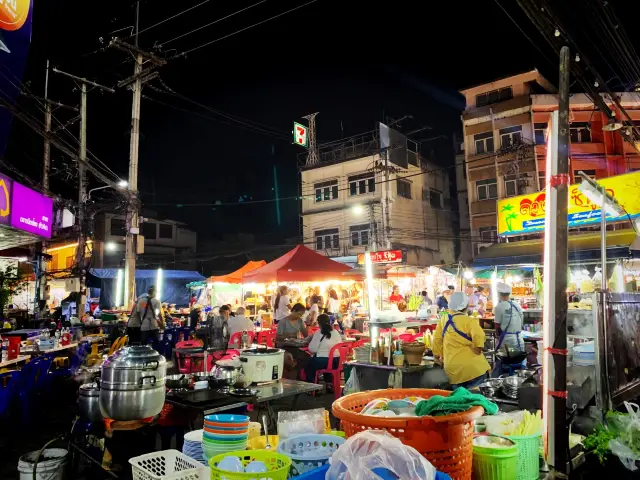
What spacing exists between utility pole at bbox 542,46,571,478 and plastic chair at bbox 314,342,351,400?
5.38 m

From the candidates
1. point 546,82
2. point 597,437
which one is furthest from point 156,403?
point 546,82

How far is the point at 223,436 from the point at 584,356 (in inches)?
151

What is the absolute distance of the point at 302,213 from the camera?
1462 inches

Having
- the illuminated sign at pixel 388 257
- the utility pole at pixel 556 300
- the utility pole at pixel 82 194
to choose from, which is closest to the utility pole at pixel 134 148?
the utility pole at pixel 82 194

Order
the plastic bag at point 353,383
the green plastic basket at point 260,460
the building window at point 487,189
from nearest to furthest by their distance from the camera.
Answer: the green plastic basket at point 260,460 → the plastic bag at point 353,383 → the building window at point 487,189

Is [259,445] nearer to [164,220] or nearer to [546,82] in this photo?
[546,82]

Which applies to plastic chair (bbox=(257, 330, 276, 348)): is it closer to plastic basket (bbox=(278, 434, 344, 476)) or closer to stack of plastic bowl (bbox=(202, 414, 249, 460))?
stack of plastic bowl (bbox=(202, 414, 249, 460))

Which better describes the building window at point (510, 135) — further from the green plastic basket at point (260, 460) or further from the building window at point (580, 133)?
the green plastic basket at point (260, 460)

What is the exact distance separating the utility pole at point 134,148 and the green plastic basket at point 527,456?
1524cm

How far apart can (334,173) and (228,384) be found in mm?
32063

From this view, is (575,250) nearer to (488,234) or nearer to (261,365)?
(261,365)

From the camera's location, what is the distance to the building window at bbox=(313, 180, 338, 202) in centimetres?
3588

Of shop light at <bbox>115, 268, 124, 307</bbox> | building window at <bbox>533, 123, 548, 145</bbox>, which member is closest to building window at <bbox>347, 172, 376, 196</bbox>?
building window at <bbox>533, 123, 548, 145</bbox>

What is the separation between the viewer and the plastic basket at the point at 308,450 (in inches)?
85.7
